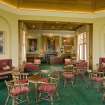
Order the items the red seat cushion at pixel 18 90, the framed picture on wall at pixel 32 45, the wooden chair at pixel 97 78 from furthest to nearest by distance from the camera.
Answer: the framed picture on wall at pixel 32 45 < the wooden chair at pixel 97 78 < the red seat cushion at pixel 18 90

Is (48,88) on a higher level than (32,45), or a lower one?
lower

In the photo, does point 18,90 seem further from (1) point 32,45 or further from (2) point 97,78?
(1) point 32,45

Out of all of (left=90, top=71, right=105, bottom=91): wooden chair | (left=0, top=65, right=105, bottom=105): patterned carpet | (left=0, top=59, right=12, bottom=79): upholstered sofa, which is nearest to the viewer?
(left=0, top=65, right=105, bottom=105): patterned carpet

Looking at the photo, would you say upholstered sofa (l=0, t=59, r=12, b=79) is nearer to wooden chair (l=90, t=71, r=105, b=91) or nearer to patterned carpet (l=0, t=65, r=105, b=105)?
patterned carpet (l=0, t=65, r=105, b=105)

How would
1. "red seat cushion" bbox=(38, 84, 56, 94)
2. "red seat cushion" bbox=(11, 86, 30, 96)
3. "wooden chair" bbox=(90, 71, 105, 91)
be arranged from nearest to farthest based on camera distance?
"red seat cushion" bbox=(11, 86, 30, 96), "red seat cushion" bbox=(38, 84, 56, 94), "wooden chair" bbox=(90, 71, 105, 91)

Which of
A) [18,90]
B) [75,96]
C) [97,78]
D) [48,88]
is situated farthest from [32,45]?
[18,90]

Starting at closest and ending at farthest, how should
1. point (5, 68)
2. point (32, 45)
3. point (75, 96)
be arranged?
1. point (75, 96)
2. point (5, 68)
3. point (32, 45)

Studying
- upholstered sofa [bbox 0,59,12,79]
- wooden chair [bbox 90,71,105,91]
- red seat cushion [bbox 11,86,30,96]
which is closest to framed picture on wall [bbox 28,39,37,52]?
upholstered sofa [bbox 0,59,12,79]

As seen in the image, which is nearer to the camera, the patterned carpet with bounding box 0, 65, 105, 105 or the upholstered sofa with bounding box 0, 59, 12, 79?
the patterned carpet with bounding box 0, 65, 105, 105

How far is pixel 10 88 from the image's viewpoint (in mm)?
5562

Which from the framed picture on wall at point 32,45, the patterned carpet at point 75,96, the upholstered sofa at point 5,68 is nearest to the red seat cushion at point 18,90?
the patterned carpet at point 75,96

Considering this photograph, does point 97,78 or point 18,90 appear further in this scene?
point 97,78

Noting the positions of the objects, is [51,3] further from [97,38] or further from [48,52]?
[48,52]

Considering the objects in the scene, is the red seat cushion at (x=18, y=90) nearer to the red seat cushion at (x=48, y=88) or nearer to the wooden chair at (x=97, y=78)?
the red seat cushion at (x=48, y=88)
